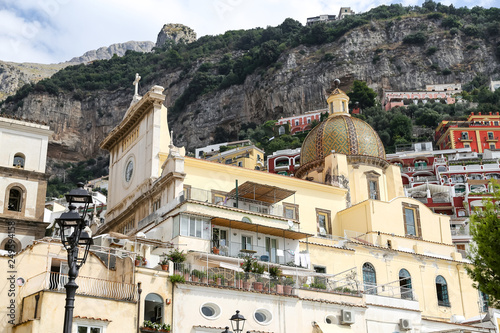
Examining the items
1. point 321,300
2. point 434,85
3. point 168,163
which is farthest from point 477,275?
point 434,85

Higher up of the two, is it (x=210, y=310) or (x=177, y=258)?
(x=177, y=258)

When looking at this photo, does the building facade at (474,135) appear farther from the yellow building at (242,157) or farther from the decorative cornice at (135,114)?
the decorative cornice at (135,114)

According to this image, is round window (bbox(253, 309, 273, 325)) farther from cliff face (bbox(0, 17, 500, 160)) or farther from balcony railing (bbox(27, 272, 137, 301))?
cliff face (bbox(0, 17, 500, 160))

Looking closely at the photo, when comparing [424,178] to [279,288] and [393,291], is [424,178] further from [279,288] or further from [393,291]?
[279,288]

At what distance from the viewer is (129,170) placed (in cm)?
4331

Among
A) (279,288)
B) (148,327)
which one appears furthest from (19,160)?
(279,288)

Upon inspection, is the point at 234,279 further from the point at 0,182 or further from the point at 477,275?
the point at 0,182

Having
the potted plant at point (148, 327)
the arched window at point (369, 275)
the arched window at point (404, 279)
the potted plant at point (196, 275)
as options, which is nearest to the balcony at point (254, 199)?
the arched window at point (369, 275)

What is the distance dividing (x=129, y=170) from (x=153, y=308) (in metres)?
18.9

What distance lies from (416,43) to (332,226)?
96.8 metres

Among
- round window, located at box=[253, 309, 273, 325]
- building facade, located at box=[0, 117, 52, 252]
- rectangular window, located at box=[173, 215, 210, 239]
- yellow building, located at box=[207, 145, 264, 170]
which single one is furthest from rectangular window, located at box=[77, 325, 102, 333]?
yellow building, located at box=[207, 145, 264, 170]

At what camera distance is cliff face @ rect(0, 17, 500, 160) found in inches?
4929

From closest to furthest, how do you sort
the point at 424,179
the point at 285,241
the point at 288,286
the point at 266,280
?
the point at 266,280, the point at 288,286, the point at 285,241, the point at 424,179

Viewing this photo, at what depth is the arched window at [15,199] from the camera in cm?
3462
